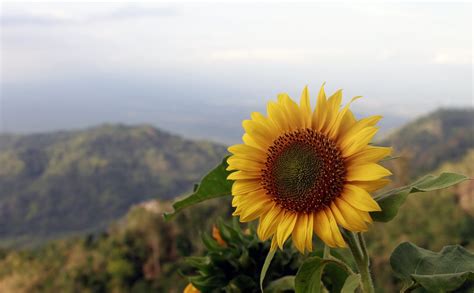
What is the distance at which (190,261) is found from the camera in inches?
60.8

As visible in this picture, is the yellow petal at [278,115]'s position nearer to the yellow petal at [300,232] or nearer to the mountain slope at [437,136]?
the yellow petal at [300,232]

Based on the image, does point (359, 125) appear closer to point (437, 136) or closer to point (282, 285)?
point (282, 285)

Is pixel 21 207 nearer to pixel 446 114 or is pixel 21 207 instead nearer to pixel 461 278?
pixel 446 114

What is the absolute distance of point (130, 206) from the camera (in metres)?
Result: 108

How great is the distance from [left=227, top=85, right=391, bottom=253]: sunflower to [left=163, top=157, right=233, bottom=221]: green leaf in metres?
0.04

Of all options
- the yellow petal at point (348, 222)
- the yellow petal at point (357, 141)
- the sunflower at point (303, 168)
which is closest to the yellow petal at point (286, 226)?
the sunflower at point (303, 168)

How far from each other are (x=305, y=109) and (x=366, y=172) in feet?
0.80

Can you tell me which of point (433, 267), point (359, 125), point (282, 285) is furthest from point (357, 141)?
point (282, 285)

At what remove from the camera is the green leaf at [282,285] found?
1.39m

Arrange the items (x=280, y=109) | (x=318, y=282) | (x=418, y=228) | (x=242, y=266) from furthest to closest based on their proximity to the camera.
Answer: (x=418, y=228) → (x=242, y=266) → (x=280, y=109) → (x=318, y=282)

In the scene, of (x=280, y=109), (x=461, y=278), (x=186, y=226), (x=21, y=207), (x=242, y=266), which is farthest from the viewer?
(x=21, y=207)

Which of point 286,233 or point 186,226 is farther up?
point 286,233

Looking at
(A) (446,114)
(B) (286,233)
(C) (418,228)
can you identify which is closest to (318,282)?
(B) (286,233)

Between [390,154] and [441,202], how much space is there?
26845 millimetres
